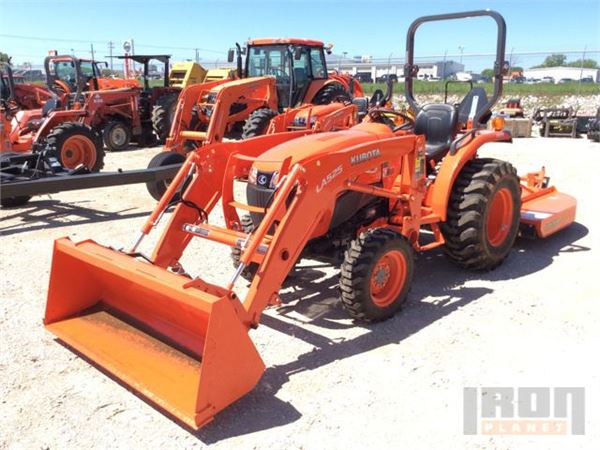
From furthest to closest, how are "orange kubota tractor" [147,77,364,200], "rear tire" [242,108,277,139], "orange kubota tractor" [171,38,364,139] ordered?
"orange kubota tractor" [171,38,364,139]
"rear tire" [242,108,277,139]
"orange kubota tractor" [147,77,364,200]

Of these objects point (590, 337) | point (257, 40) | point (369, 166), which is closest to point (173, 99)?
point (257, 40)

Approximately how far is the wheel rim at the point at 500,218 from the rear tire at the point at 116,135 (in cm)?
1043

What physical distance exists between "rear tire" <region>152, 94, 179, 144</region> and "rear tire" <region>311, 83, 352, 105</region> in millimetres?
3523

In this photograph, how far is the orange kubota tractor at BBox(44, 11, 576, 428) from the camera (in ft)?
9.86

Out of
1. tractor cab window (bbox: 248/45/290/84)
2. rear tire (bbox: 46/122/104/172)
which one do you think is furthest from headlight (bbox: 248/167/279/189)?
tractor cab window (bbox: 248/45/290/84)

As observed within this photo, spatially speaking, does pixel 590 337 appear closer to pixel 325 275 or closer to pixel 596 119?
pixel 325 275

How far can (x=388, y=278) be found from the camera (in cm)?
409

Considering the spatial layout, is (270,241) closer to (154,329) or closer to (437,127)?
(154,329)

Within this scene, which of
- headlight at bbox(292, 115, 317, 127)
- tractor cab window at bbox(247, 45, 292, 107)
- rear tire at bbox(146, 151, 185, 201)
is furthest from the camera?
tractor cab window at bbox(247, 45, 292, 107)

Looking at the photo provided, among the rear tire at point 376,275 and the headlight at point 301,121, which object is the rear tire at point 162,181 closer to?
the headlight at point 301,121

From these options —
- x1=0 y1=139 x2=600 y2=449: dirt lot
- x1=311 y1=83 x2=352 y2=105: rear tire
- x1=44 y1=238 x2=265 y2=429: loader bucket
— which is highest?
x1=311 y1=83 x2=352 y2=105: rear tire

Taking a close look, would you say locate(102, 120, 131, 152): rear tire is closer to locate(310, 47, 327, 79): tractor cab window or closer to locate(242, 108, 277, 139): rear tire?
locate(242, 108, 277, 139): rear tire

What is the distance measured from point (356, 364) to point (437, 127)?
2632 mm

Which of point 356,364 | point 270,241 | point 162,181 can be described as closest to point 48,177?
point 162,181
